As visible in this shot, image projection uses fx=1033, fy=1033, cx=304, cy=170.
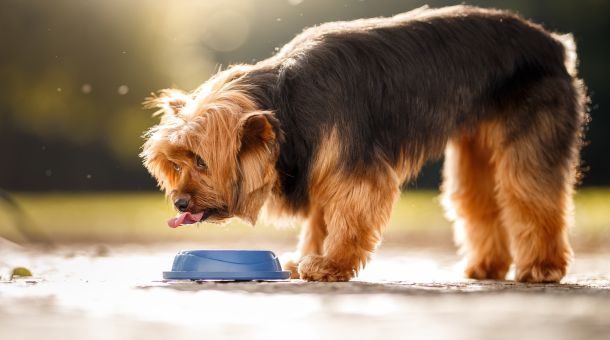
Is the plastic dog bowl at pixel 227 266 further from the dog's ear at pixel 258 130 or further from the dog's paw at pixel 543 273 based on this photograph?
the dog's paw at pixel 543 273

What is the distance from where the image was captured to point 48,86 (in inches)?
992

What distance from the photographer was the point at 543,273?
261 inches

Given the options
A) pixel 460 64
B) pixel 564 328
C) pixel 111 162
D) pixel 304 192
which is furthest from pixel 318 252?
pixel 111 162

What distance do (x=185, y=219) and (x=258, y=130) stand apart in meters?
0.67

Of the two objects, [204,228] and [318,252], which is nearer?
[318,252]

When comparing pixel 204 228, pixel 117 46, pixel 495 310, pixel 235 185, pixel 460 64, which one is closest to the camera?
pixel 495 310

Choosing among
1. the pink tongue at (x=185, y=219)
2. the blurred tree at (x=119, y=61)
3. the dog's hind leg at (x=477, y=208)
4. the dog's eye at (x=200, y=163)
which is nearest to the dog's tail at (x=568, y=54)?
the dog's hind leg at (x=477, y=208)

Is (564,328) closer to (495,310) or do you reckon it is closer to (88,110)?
(495,310)

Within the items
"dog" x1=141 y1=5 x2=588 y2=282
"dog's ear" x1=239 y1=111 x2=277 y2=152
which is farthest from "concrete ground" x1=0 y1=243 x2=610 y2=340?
"dog's ear" x1=239 y1=111 x2=277 y2=152

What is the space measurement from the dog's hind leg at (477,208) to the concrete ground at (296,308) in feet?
0.91

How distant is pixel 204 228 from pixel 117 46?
12265 millimetres

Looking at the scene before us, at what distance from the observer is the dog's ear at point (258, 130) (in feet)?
19.7

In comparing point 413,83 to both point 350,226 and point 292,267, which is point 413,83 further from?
point 292,267

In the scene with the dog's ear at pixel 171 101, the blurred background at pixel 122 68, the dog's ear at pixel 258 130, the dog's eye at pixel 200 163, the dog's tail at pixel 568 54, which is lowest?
the dog's eye at pixel 200 163
